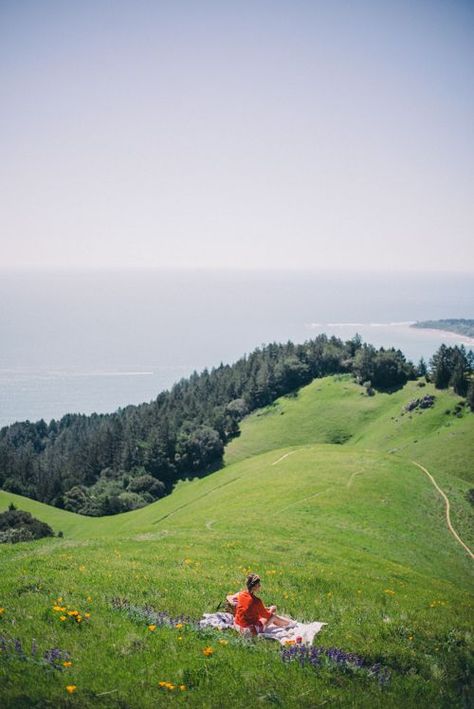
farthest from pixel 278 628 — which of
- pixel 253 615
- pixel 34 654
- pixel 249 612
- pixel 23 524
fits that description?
pixel 23 524

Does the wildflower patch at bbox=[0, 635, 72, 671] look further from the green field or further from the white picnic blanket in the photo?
the white picnic blanket

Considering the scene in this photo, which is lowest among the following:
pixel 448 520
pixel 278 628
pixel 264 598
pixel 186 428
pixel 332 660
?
pixel 186 428

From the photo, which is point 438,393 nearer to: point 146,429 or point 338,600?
point 146,429

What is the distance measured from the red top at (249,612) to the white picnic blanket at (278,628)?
31 cm

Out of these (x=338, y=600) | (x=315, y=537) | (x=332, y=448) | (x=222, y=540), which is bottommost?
(x=332, y=448)

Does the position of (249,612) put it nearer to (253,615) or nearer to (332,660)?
(253,615)

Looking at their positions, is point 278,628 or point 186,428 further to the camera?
point 186,428

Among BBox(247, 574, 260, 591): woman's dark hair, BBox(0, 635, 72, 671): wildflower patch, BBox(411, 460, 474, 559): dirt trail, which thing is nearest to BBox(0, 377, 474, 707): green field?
BBox(0, 635, 72, 671): wildflower patch

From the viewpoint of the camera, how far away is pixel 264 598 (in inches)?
659

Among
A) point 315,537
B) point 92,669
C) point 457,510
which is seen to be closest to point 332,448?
point 457,510

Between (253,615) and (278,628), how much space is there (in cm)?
82

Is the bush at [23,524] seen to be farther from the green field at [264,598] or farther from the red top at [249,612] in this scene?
the red top at [249,612]

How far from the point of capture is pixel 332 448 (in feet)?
237

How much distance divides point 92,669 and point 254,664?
366cm
